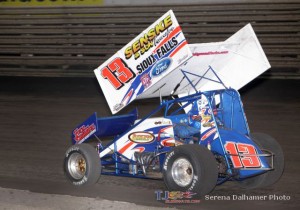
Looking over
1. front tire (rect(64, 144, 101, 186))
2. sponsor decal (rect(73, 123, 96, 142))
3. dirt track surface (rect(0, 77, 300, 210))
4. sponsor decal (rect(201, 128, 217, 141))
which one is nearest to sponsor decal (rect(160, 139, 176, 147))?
sponsor decal (rect(201, 128, 217, 141))

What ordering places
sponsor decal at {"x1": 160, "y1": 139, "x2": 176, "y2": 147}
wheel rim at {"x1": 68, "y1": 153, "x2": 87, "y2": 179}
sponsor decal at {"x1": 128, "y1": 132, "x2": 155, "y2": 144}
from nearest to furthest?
sponsor decal at {"x1": 160, "y1": 139, "x2": 176, "y2": 147} < sponsor decal at {"x1": 128, "y1": 132, "x2": 155, "y2": 144} < wheel rim at {"x1": 68, "y1": 153, "x2": 87, "y2": 179}

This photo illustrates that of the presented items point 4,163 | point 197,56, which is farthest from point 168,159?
point 4,163

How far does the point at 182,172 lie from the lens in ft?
21.9

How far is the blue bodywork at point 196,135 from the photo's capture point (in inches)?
263

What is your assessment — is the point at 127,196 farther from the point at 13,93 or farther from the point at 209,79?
the point at 13,93

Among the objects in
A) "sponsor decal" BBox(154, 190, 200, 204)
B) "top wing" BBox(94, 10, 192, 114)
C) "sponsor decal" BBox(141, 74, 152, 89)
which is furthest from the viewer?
"sponsor decal" BBox(141, 74, 152, 89)

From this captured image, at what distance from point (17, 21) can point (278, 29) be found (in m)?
7.83

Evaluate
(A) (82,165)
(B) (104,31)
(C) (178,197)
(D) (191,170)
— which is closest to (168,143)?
(D) (191,170)

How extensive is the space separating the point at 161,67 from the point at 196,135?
0.90m

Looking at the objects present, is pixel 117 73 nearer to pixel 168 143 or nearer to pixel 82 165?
pixel 168 143

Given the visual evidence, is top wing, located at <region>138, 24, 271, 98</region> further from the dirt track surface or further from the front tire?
the dirt track surface

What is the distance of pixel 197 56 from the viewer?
700cm

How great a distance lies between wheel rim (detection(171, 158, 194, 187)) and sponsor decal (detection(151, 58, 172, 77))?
93 cm

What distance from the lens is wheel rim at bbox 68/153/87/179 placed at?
24.6 feet
